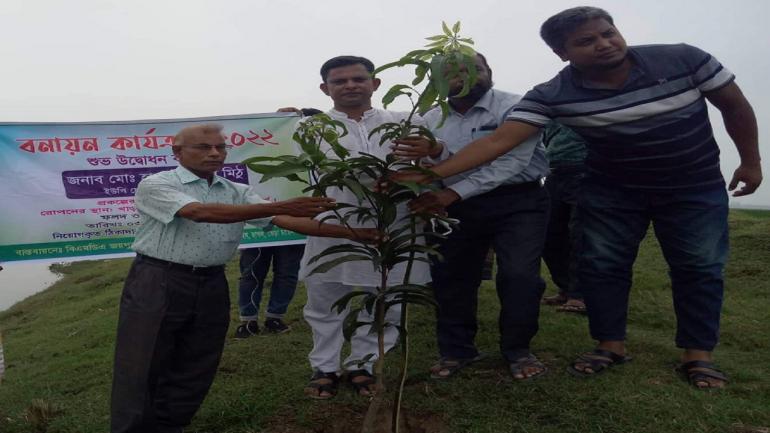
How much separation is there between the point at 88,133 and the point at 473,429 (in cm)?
343

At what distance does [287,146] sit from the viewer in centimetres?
448

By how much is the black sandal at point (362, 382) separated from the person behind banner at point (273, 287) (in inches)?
55.1

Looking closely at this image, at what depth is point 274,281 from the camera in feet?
14.1

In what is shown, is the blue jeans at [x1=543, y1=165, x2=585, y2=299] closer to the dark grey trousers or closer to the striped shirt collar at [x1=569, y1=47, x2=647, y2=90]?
the striped shirt collar at [x1=569, y1=47, x2=647, y2=90]

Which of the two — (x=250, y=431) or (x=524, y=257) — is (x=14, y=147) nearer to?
(x=250, y=431)

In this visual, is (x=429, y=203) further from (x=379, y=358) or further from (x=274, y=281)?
(x=274, y=281)

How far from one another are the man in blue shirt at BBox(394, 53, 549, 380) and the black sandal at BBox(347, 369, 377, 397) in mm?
350

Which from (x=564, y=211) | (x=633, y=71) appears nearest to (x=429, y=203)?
(x=633, y=71)

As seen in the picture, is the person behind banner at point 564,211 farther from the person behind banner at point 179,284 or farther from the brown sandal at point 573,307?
the person behind banner at point 179,284

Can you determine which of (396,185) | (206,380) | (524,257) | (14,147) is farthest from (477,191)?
(14,147)

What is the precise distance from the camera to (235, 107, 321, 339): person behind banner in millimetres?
4277

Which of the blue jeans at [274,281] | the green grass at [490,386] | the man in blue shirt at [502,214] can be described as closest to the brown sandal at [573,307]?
the green grass at [490,386]

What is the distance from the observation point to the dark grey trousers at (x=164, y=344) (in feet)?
7.70

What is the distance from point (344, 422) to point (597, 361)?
4.32ft
